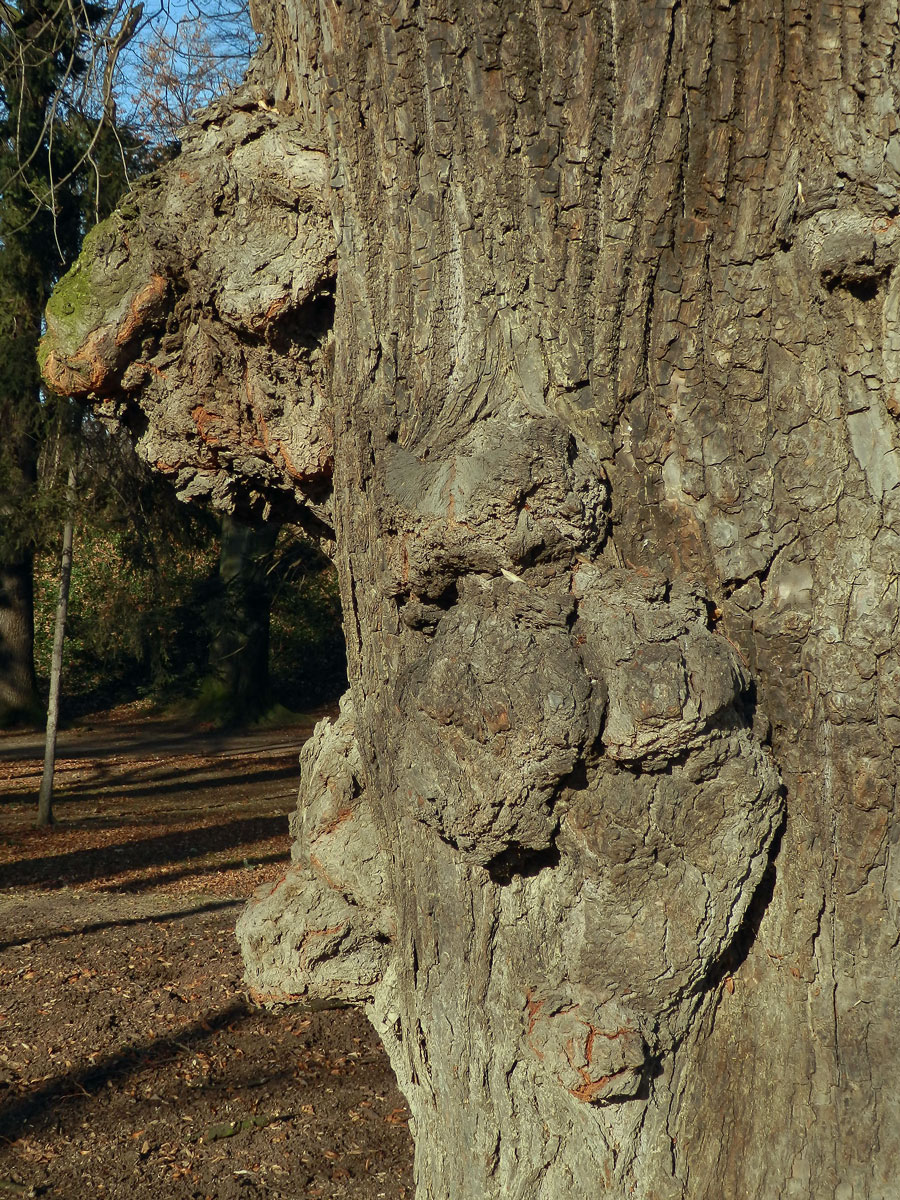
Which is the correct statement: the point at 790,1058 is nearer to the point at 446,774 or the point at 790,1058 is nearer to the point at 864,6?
the point at 446,774

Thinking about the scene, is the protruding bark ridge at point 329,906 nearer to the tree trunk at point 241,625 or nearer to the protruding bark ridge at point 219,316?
the protruding bark ridge at point 219,316

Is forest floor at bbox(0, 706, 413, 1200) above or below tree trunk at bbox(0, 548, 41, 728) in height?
below

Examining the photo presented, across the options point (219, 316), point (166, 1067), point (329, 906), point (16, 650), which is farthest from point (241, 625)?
point (219, 316)

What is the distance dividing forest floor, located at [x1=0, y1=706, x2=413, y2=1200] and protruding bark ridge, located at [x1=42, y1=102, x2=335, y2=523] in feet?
7.73

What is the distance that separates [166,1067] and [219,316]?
3310 millimetres

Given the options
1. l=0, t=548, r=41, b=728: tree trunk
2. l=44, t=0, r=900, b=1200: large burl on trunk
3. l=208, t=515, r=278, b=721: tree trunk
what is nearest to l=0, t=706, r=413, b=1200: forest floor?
l=44, t=0, r=900, b=1200: large burl on trunk

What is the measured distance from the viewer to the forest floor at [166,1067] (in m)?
3.50

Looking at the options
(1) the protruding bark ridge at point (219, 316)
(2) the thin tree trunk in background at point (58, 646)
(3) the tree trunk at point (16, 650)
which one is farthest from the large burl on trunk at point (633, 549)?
(3) the tree trunk at point (16, 650)

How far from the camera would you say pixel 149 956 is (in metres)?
5.67

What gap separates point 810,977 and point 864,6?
185 cm

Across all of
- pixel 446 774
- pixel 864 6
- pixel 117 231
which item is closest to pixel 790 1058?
pixel 446 774

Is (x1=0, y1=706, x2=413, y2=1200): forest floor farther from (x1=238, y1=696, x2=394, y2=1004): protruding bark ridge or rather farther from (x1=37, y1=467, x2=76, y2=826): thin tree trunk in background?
(x1=37, y1=467, x2=76, y2=826): thin tree trunk in background

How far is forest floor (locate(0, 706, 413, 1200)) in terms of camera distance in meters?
3.50

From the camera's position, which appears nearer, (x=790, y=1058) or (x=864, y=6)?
(x=864, y=6)
